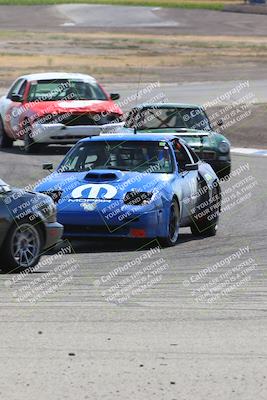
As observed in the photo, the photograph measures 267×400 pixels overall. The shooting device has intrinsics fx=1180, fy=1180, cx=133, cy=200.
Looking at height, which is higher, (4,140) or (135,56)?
(4,140)

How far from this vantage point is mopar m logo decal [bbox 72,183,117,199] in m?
13.8

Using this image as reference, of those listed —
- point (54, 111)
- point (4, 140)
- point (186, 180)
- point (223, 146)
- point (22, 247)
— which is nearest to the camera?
point (22, 247)

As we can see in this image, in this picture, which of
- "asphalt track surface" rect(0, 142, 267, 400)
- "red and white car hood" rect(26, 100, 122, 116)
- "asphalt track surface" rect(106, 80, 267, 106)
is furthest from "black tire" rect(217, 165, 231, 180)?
Result: "asphalt track surface" rect(106, 80, 267, 106)

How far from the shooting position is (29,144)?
24.7 metres

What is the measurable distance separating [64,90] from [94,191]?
456 inches

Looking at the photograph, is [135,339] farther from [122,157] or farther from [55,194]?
[122,157]


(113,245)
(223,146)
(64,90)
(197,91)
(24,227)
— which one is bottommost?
(197,91)

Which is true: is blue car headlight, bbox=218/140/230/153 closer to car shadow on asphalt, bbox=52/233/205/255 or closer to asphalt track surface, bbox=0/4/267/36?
car shadow on asphalt, bbox=52/233/205/255

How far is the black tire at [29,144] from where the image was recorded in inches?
963

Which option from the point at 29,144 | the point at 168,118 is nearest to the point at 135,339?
the point at 168,118

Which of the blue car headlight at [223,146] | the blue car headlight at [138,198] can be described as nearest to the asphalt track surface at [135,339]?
the blue car headlight at [138,198]

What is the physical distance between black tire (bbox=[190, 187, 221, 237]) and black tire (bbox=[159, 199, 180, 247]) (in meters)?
1.06

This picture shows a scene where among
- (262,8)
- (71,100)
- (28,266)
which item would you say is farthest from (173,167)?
(262,8)

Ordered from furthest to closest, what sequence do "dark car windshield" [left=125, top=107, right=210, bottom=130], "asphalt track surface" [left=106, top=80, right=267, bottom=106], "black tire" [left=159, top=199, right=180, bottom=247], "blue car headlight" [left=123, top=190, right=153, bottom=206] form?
1. "asphalt track surface" [left=106, top=80, right=267, bottom=106]
2. "dark car windshield" [left=125, top=107, right=210, bottom=130]
3. "black tire" [left=159, top=199, right=180, bottom=247]
4. "blue car headlight" [left=123, top=190, right=153, bottom=206]
